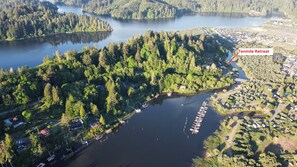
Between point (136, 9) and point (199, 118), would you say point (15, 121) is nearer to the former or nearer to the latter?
point (199, 118)

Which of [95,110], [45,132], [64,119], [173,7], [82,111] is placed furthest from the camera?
[173,7]

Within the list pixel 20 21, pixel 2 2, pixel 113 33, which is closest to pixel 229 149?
pixel 113 33

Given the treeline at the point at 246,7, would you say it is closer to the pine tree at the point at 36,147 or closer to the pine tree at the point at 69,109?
the pine tree at the point at 69,109

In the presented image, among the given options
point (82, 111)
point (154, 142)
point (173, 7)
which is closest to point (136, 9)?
point (173, 7)

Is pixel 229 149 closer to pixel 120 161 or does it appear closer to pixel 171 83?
pixel 120 161

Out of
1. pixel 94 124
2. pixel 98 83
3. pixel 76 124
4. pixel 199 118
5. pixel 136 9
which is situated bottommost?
pixel 199 118

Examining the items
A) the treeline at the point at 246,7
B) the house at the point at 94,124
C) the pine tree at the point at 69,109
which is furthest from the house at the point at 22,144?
the treeline at the point at 246,7

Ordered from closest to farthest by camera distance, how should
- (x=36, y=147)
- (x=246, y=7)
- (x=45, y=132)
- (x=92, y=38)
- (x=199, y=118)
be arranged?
(x=36, y=147) → (x=45, y=132) → (x=199, y=118) → (x=92, y=38) → (x=246, y=7)
